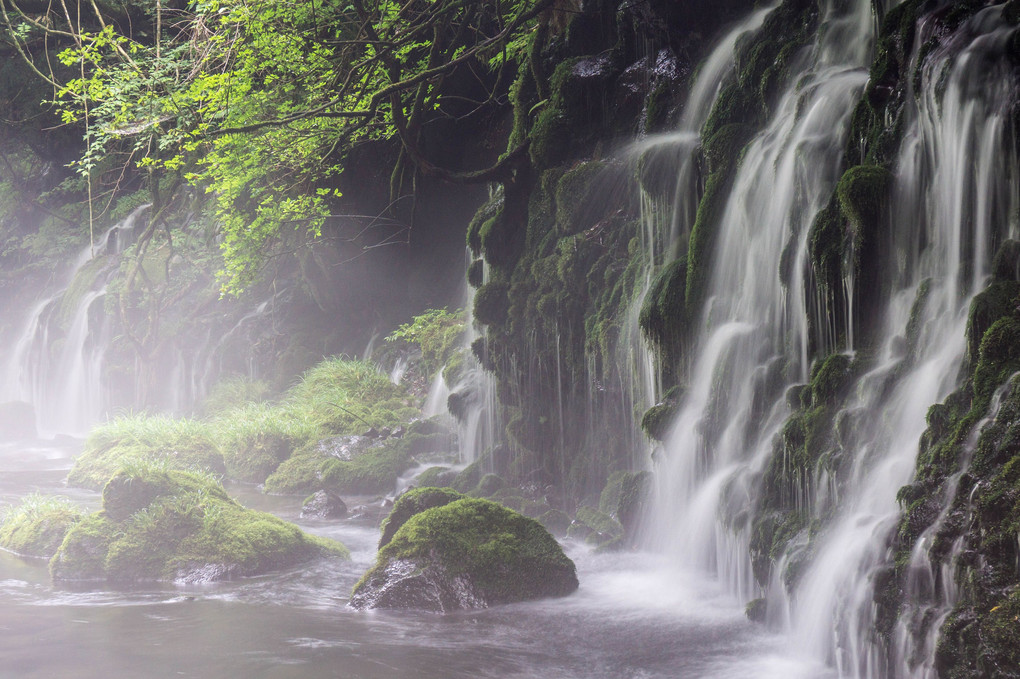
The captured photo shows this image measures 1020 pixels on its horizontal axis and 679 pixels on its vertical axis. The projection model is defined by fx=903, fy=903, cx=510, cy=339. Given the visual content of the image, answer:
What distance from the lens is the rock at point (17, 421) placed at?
69.4ft

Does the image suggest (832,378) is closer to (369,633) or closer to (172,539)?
(369,633)

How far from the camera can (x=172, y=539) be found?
28.3ft

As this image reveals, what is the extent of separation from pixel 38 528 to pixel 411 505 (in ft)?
13.8

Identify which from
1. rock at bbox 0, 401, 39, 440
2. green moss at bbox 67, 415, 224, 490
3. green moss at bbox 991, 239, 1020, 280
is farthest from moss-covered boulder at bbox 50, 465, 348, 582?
rock at bbox 0, 401, 39, 440

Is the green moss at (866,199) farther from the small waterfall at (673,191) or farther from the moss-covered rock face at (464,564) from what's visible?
the moss-covered rock face at (464,564)

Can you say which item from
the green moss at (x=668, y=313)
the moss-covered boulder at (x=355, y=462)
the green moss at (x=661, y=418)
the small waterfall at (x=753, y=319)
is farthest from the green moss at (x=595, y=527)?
the moss-covered boulder at (x=355, y=462)

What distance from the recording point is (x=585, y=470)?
33.6ft

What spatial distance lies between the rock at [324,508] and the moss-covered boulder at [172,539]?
209 centimetres

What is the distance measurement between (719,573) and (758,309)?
2.16 metres

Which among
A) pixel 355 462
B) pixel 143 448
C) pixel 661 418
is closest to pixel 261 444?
pixel 143 448

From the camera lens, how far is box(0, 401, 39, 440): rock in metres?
21.1

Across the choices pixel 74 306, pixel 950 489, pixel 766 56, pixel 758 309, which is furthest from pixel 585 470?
pixel 74 306

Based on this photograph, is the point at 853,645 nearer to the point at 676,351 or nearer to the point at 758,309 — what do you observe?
the point at 758,309

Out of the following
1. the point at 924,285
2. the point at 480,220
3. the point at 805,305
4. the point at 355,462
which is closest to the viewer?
the point at 924,285
